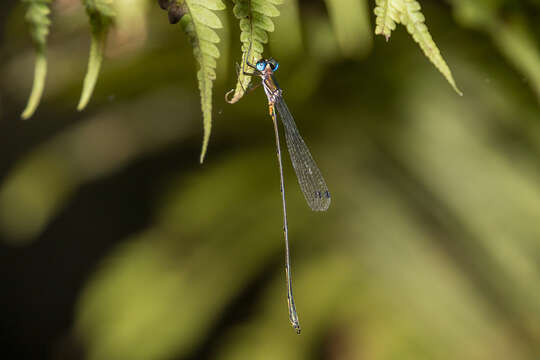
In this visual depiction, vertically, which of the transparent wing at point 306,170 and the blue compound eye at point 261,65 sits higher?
the blue compound eye at point 261,65

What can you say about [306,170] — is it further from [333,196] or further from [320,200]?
[333,196]

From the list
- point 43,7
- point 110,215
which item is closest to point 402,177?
point 43,7

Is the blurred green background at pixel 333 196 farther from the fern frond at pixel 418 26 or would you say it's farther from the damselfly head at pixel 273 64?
the fern frond at pixel 418 26

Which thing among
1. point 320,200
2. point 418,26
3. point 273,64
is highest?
point 418,26

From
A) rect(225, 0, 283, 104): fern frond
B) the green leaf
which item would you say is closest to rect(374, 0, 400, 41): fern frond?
the green leaf

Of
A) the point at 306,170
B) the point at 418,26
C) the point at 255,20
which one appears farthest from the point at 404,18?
the point at 306,170

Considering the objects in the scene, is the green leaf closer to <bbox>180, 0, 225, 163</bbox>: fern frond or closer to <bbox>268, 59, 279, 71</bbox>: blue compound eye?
<bbox>180, 0, 225, 163</bbox>: fern frond

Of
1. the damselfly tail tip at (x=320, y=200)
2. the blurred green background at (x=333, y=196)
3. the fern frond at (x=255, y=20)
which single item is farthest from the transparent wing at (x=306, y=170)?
the fern frond at (x=255, y=20)
